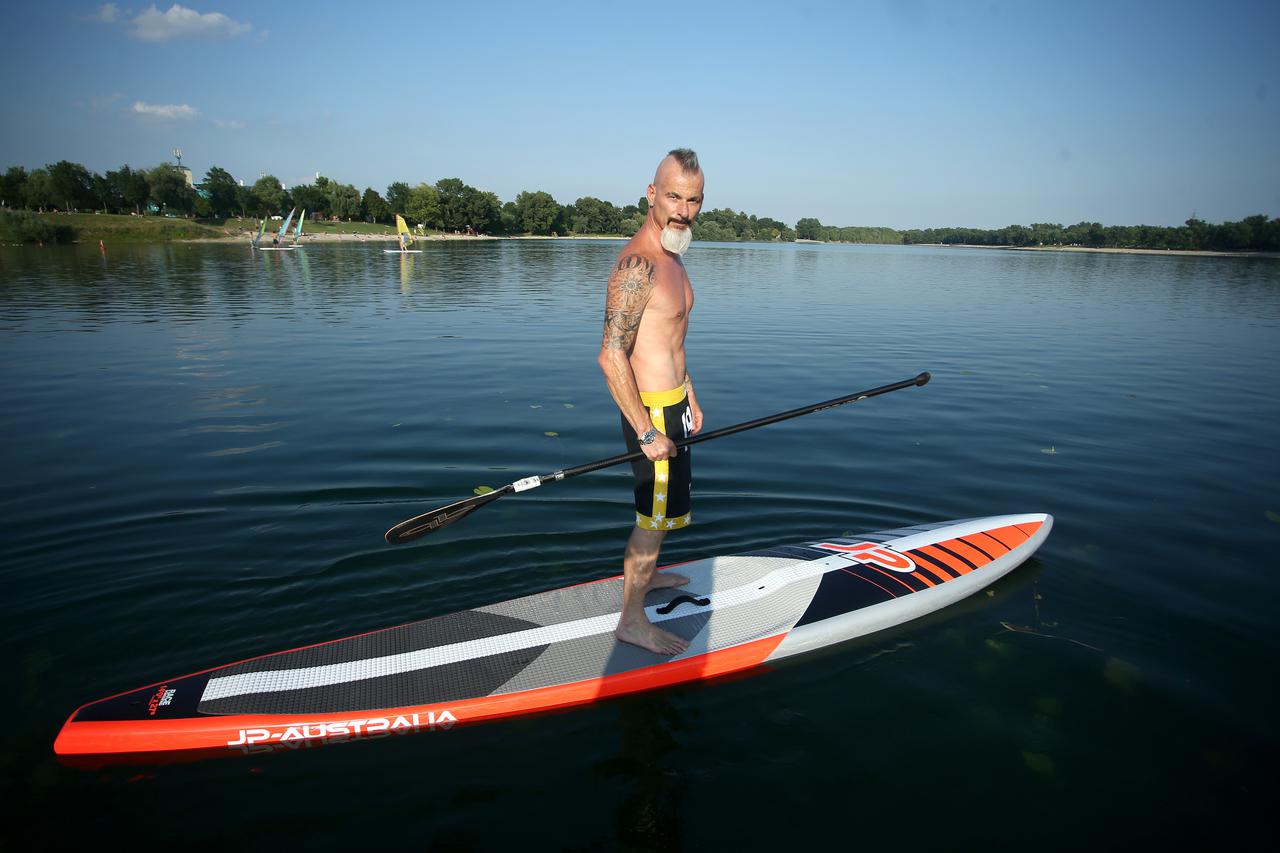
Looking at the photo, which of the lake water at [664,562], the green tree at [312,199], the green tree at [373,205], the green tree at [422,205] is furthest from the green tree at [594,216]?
the lake water at [664,562]

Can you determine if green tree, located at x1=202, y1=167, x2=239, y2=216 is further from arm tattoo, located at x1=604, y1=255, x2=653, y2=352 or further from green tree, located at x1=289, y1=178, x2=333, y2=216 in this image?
arm tattoo, located at x1=604, y1=255, x2=653, y2=352

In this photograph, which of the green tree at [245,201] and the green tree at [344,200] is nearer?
the green tree at [245,201]

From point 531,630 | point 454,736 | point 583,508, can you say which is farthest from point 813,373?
point 454,736

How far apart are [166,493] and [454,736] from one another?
4.79m

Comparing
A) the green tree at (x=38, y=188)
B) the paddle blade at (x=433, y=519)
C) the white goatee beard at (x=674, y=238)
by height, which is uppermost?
the green tree at (x=38, y=188)

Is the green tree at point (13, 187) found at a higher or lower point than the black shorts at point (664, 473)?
higher

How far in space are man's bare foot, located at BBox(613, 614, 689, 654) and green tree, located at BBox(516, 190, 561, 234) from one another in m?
146

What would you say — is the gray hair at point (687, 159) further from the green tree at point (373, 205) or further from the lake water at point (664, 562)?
the green tree at point (373, 205)

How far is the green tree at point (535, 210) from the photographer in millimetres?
140375

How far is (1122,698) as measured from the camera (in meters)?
4.03

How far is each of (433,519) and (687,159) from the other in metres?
2.70

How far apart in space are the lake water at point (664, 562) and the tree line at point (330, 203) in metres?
94.2

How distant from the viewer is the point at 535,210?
140m

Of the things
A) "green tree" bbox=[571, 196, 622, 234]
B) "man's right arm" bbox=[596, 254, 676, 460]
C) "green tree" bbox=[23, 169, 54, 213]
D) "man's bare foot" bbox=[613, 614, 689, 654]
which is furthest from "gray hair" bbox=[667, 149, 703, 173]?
"green tree" bbox=[571, 196, 622, 234]
